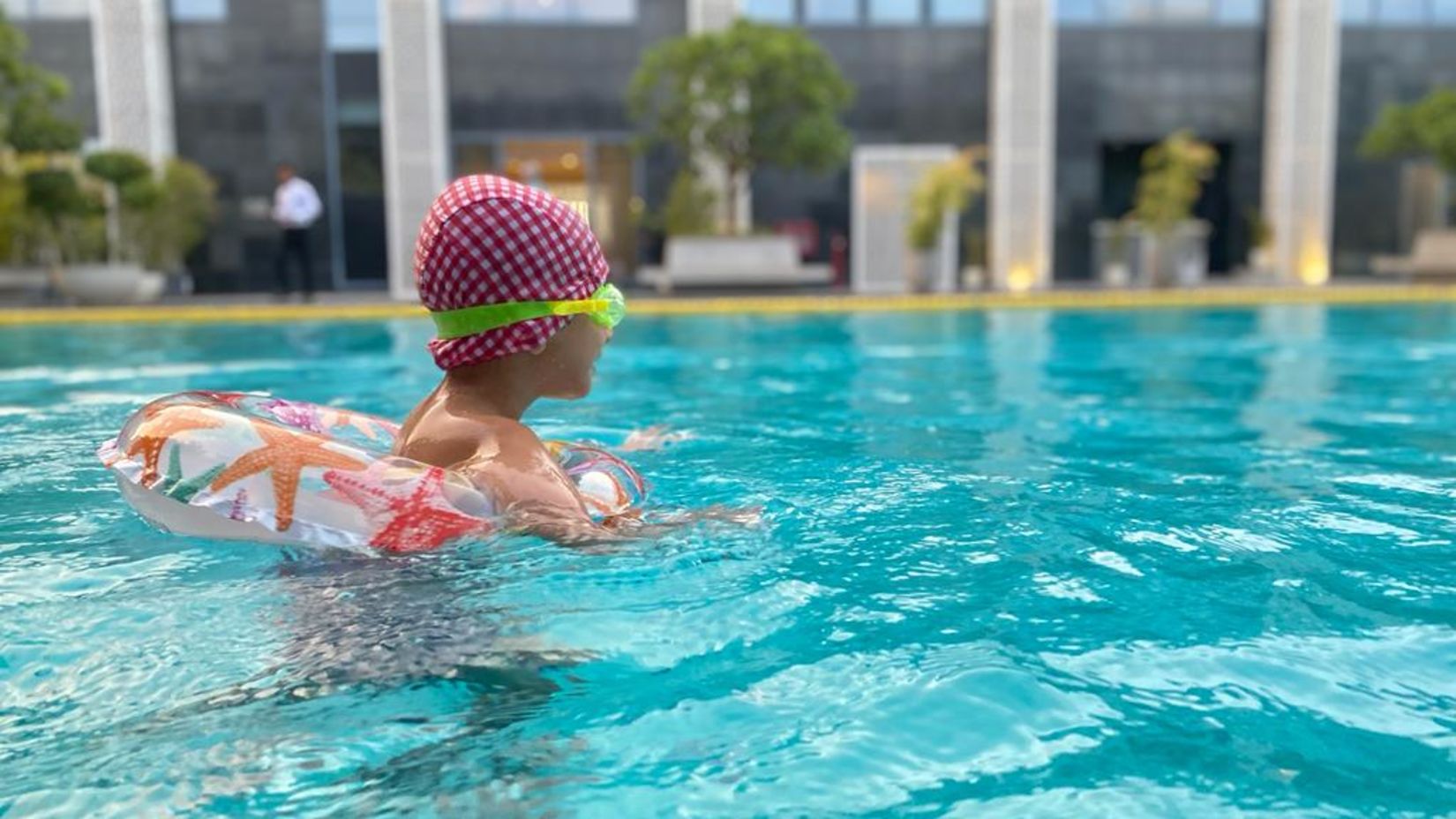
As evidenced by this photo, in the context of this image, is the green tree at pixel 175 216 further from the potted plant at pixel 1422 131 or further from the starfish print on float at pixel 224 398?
the potted plant at pixel 1422 131

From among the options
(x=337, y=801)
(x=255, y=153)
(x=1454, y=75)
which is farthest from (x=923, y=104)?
(x=337, y=801)

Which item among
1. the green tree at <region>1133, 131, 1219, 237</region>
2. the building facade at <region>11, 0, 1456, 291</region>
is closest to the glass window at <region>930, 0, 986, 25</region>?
the building facade at <region>11, 0, 1456, 291</region>

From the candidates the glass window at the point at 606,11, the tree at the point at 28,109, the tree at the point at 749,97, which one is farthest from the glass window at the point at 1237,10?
the tree at the point at 28,109

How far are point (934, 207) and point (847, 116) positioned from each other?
14.7 feet

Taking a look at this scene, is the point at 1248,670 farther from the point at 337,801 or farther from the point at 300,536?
the point at 300,536

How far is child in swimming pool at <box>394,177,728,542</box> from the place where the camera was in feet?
9.20

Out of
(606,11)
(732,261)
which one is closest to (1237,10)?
(732,261)

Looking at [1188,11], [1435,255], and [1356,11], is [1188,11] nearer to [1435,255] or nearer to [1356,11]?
[1356,11]

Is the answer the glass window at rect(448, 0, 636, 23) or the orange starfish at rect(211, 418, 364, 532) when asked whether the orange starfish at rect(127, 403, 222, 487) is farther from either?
the glass window at rect(448, 0, 636, 23)

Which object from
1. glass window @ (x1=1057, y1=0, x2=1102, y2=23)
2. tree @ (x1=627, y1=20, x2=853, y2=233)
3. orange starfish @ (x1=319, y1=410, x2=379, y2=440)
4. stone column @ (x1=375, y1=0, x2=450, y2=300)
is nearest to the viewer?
orange starfish @ (x1=319, y1=410, x2=379, y2=440)

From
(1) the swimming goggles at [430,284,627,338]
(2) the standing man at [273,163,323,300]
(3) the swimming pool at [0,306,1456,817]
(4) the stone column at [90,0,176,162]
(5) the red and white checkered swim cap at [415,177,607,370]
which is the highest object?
(4) the stone column at [90,0,176,162]

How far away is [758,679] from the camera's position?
234cm

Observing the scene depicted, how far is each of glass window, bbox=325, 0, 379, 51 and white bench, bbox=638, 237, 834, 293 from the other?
706cm

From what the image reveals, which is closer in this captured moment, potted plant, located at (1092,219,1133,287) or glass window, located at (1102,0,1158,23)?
potted plant, located at (1092,219,1133,287)
